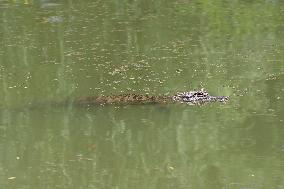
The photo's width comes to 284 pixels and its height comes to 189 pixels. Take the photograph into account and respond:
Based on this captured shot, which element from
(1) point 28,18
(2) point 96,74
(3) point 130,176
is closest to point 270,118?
(3) point 130,176

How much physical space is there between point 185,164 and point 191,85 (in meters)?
1.27

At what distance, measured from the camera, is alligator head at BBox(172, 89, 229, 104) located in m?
4.43

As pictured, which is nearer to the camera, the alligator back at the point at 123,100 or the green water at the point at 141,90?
the green water at the point at 141,90

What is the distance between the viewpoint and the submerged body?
4.44 m

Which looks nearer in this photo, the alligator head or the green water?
the green water

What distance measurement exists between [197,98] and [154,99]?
31 centimetres

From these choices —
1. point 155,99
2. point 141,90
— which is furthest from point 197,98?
point 141,90

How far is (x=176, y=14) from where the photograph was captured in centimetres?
661

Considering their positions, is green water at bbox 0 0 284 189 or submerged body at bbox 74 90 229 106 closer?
green water at bbox 0 0 284 189

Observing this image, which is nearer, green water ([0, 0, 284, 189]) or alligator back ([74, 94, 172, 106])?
green water ([0, 0, 284, 189])

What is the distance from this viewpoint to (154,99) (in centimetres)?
448

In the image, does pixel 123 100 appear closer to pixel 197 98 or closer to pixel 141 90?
pixel 141 90

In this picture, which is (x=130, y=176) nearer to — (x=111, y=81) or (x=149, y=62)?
(x=111, y=81)

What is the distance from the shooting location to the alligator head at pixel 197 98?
443 cm
